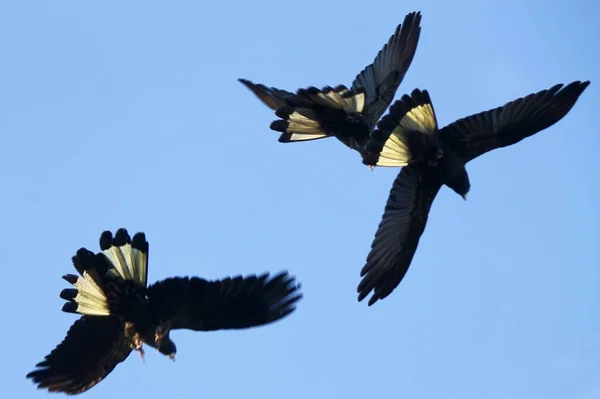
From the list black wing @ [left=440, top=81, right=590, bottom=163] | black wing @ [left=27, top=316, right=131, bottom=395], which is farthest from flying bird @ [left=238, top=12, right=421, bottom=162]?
black wing @ [left=27, top=316, right=131, bottom=395]

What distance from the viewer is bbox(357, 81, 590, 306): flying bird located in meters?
19.0

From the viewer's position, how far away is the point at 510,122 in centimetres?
1948

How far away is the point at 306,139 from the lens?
65.3 feet

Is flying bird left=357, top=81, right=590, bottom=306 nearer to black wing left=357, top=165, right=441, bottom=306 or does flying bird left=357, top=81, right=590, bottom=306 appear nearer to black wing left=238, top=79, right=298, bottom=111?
black wing left=357, top=165, right=441, bottom=306

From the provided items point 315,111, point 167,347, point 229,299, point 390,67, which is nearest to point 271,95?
point 315,111

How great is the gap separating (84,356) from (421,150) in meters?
5.71

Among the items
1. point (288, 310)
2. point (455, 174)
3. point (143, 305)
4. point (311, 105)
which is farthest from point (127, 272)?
point (455, 174)

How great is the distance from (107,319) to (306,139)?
4016 mm

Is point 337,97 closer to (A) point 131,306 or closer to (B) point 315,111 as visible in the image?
(B) point 315,111

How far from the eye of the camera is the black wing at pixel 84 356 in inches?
720

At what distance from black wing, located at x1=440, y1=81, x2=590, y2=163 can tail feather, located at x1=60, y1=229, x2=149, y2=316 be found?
4806 millimetres

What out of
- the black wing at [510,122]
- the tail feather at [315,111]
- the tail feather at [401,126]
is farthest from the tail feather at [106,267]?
the black wing at [510,122]

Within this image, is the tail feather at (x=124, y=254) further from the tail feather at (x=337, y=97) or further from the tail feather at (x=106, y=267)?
the tail feather at (x=337, y=97)

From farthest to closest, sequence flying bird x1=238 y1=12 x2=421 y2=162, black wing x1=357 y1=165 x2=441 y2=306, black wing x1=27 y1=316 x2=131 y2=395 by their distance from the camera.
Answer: black wing x1=357 y1=165 x2=441 y2=306
flying bird x1=238 y1=12 x2=421 y2=162
black wing x1=27 y1=316 x2=131 y2=395
